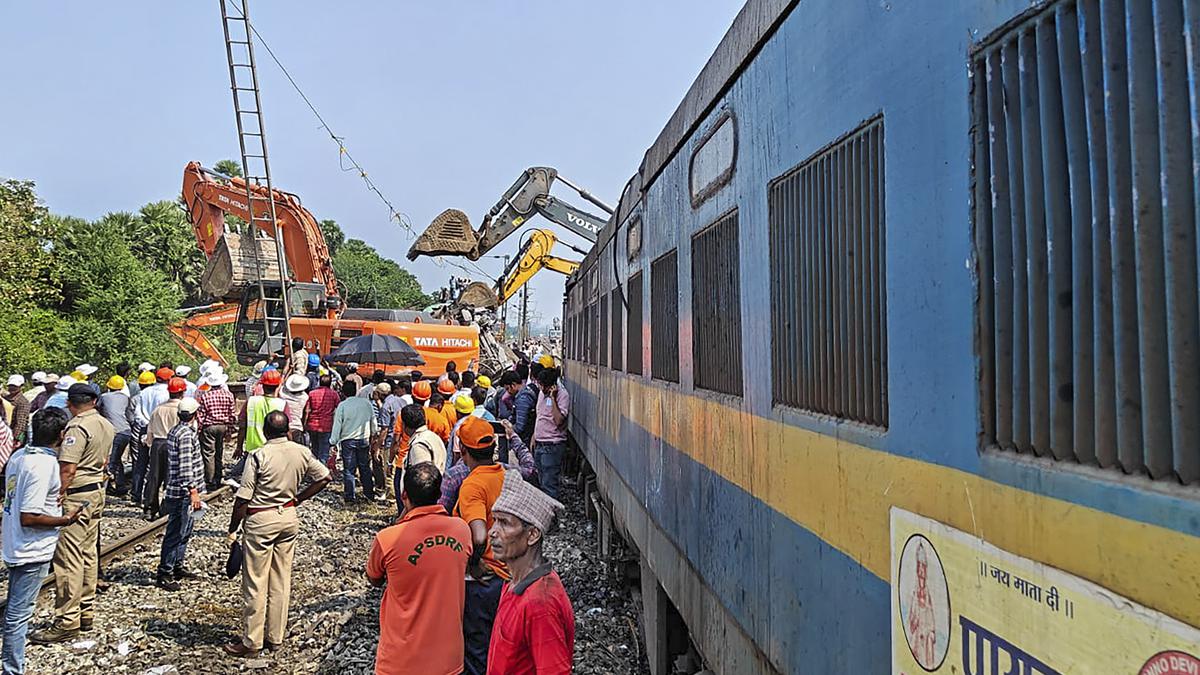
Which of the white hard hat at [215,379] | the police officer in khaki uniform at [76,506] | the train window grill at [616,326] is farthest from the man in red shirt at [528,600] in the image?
the white hard hat at [215,379]

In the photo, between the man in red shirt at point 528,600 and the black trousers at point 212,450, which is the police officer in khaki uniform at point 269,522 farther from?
the black trousers at point 212,450

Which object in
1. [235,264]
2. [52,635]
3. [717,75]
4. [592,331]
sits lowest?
[52,635]

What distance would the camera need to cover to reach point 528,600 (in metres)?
3.15

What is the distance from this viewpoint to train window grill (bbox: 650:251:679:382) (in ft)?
17.0

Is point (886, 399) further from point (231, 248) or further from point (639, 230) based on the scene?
point (231, 248)

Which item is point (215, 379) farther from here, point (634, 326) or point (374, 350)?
point (634, 326)

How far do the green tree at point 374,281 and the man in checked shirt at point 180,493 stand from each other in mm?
55486

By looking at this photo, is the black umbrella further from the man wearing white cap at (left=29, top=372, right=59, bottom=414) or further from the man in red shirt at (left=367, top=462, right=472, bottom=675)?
the man in red shirt at (left=367, top=462, right=472, bottom=675)

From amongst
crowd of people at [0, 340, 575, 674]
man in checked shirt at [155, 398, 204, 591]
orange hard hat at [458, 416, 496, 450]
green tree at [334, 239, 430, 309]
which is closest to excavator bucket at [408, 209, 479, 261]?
crowd of people at [0, 340, 575, 674]

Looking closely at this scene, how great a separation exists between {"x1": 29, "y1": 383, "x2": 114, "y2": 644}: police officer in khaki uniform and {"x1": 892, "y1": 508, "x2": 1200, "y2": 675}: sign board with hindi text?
667cm

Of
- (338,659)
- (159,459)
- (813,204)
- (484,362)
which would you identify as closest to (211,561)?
(159,459)

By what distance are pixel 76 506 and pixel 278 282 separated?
12906 mm

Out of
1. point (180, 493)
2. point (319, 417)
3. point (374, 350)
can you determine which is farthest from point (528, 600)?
point (374, 350)

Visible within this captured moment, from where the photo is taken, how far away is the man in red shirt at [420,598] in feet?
14.1
